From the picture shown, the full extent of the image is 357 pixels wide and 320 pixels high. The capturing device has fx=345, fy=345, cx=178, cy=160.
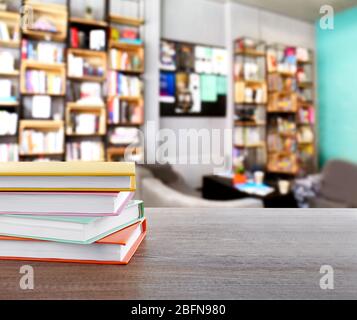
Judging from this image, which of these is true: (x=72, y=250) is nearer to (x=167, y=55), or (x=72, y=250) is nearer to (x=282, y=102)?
(x=167, y=55)

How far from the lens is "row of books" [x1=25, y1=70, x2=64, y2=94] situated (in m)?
2.87

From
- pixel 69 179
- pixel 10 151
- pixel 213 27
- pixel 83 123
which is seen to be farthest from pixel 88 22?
pixel 69 179

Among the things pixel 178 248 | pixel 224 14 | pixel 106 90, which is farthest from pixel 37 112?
pixel 178 248

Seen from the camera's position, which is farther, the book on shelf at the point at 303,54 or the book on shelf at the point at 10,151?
the book on shelf at the point at 303,54

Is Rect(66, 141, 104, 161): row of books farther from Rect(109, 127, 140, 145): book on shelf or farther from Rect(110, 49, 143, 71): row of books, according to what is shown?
Rect(110, 49, 143, 71): row of books

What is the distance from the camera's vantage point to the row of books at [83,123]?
10.0ft

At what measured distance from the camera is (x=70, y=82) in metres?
3.13

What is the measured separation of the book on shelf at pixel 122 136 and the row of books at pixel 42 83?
2.06ft

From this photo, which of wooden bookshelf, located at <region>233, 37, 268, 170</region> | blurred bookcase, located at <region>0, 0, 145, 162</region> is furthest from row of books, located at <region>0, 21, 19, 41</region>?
wooden bookshelf, located at <region>233, 37, 268, 170</region>

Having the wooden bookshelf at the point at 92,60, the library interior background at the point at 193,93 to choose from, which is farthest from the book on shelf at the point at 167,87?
the wooden bookshelf at the point at 92,60

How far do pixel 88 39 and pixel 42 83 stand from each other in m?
0.59

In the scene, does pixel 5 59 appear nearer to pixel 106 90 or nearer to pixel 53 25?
pixel 53 25

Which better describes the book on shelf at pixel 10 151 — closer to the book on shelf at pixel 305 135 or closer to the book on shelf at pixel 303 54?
the book on shelf at pixel 305 135

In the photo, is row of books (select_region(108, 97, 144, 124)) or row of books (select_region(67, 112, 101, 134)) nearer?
row of books (select_region(67, 112, 101, 134))
